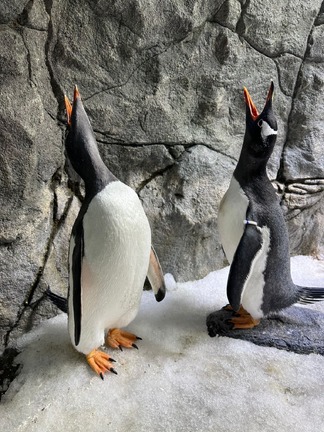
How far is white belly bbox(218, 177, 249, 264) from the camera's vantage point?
1.07m

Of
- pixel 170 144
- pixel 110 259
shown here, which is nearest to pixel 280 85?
pixel 170 144

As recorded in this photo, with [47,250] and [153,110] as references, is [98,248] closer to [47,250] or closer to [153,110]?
[47,250]

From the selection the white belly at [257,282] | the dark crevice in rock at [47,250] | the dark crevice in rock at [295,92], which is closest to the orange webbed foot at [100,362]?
the dark crevice in rock at [47,250]

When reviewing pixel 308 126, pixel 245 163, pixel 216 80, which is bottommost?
pixel 245 163

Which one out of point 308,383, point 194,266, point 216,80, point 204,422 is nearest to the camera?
point 204,422

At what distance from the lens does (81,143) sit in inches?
Answer: 38.1

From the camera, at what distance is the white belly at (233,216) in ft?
3.51

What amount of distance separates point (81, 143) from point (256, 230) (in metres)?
0.47

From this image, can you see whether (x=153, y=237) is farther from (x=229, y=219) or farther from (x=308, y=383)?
(x=308, y=383)

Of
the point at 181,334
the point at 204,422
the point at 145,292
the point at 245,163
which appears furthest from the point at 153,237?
the point at 204,422

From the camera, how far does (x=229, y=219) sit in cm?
110

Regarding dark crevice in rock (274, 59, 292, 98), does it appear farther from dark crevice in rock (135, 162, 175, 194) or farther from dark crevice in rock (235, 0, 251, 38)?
dark crevice in rock (135, 162, 175, 194)

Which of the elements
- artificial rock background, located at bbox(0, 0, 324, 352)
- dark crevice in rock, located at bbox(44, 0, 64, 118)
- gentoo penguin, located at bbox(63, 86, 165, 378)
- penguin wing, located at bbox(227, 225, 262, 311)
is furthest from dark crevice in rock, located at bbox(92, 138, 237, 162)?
penguin wing, located at bbox(227, 225, 262, 311)

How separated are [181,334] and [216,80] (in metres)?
0.79
